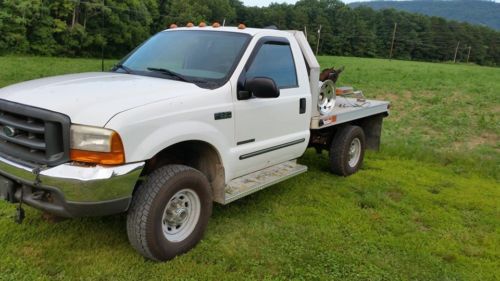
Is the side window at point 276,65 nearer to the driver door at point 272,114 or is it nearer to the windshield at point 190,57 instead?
the driver door at point 272,114

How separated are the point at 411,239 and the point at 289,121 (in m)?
1.75

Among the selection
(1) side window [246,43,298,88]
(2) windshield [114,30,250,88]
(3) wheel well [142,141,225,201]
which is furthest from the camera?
(1) side window [246,43,298,88]

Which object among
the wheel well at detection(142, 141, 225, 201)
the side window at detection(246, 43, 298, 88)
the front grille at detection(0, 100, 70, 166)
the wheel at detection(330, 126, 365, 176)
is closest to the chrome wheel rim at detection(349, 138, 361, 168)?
the wheel at detection(330, 126, 365, 176)

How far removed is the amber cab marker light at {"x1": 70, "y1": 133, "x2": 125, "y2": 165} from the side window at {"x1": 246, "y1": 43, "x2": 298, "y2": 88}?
1665 mm

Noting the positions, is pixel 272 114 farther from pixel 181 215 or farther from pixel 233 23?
pixel 233 23

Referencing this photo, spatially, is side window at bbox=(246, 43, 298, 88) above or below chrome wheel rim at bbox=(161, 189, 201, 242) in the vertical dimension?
above

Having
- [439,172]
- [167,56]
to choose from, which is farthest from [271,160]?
[439,172]

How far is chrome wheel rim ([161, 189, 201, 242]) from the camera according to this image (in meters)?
3.88

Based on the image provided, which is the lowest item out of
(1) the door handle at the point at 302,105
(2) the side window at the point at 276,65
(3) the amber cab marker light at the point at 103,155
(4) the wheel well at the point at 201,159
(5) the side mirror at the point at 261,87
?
(4) the wheel well at the point at 201,159

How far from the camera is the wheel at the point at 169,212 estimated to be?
3.61 meters

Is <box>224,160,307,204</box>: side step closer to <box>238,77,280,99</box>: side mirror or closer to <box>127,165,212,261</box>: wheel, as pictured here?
<box>127,165,212,261</box>: wheel

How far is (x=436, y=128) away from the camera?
38.1 feet

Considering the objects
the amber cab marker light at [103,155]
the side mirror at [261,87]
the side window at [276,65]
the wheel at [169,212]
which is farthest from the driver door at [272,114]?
the amber cab marker light at [103,155]

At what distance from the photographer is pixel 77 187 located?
3.19 meters
